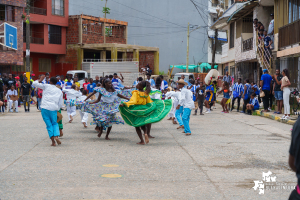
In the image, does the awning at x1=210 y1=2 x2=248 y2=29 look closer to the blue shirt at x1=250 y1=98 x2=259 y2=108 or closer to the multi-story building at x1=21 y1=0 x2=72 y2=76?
the blue shirt at x1=250 y1=98 x2=259 y2=108

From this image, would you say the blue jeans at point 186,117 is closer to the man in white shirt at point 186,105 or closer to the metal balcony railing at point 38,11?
the man in white shirt at point 186,105

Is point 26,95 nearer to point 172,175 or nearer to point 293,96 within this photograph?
point 293,96

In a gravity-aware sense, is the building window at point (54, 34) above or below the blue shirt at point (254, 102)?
above

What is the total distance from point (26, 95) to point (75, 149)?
12.3m

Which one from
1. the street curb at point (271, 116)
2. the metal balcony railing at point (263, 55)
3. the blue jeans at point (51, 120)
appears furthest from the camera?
the metal balcony railing at point (263, 55)

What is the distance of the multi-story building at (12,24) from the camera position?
32281 millimetres

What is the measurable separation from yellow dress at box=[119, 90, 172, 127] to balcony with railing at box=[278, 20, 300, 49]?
10.0 meters

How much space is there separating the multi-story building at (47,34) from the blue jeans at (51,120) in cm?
3313

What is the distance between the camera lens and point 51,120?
9633 mm

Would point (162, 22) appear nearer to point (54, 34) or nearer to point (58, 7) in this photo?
point (58, 7)

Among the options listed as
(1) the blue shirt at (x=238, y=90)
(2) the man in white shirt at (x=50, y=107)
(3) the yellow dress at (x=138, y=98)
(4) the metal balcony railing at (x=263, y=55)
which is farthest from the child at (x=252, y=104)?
(2) the man in white shirt at (x=50, y=107)

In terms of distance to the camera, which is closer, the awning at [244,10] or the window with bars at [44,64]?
the awning at [244,10]

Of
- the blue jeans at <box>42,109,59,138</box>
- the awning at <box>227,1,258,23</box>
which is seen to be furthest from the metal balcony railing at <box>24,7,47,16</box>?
the blue jeans at <box>42,109,59,138</box>

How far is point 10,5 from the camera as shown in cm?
3288
